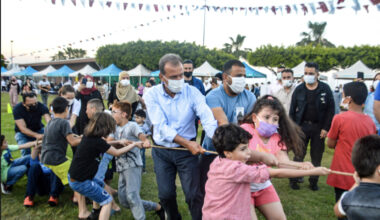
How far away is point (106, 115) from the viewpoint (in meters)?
3.51

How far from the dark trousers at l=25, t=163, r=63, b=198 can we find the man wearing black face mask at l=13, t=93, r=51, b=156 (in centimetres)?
69

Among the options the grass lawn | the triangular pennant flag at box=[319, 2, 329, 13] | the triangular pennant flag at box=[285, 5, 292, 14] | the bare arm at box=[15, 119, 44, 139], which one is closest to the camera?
the grass lawn

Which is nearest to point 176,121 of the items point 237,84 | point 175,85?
point 175,85

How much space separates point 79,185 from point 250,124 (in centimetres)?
213

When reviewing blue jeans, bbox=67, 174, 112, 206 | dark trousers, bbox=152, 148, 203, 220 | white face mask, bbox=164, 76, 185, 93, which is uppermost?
white face mask, bbox=164, 76, 185, 93

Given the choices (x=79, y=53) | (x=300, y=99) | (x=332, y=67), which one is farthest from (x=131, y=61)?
(x=79, y=53)

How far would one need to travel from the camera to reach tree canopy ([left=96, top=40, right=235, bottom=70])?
31.9 m

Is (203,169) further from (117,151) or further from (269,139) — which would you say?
(117,151)

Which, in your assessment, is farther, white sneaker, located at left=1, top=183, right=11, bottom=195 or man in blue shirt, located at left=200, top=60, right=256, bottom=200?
white sneaker, located at left=1, top=183, right=11, bottom=195

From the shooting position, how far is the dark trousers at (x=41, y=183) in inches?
167

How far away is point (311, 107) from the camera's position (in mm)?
5020

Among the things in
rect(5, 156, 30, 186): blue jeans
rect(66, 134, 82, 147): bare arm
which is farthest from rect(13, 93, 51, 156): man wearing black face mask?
rect(66, 134, 82, 147): bare arm

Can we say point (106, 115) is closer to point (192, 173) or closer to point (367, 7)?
point (192, 173)

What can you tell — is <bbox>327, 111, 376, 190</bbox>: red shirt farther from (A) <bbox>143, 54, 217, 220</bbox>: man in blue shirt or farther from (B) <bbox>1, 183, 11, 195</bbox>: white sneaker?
(B) <bbox>1, 183, 11, 195</bbox>: white sneaker
